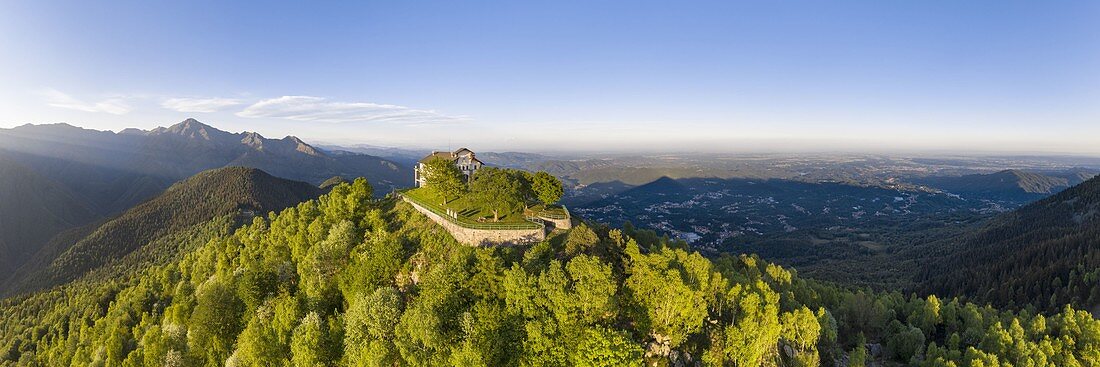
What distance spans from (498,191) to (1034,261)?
17583 cm

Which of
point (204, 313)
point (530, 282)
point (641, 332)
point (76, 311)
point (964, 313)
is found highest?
point (530, 282)

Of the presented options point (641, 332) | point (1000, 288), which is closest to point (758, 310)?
point (641, 332)

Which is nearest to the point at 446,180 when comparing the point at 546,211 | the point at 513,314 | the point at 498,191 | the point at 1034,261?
the point at 498,191

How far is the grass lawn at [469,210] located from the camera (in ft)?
204

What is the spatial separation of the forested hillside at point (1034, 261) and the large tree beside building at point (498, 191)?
433ft

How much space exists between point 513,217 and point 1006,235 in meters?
236

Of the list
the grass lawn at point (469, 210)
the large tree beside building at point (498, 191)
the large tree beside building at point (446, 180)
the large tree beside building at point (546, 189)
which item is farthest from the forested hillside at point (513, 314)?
the large tree beside building at point (546, 189)

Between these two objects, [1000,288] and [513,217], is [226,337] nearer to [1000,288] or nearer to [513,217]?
[513,217]

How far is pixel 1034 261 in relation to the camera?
13662cm

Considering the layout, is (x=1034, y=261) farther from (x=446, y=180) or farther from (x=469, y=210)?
(x=446, y=180)

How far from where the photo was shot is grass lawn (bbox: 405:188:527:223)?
204 ft

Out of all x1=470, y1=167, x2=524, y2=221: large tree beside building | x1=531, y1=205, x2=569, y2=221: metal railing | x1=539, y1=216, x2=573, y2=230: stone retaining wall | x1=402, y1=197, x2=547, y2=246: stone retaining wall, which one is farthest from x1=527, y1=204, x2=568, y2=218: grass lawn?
x1=402, y1=197, x2=547, y2=246: stone retaining wall

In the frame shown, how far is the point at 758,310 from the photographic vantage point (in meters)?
49.4

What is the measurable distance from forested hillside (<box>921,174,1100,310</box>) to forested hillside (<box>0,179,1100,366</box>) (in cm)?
5767
